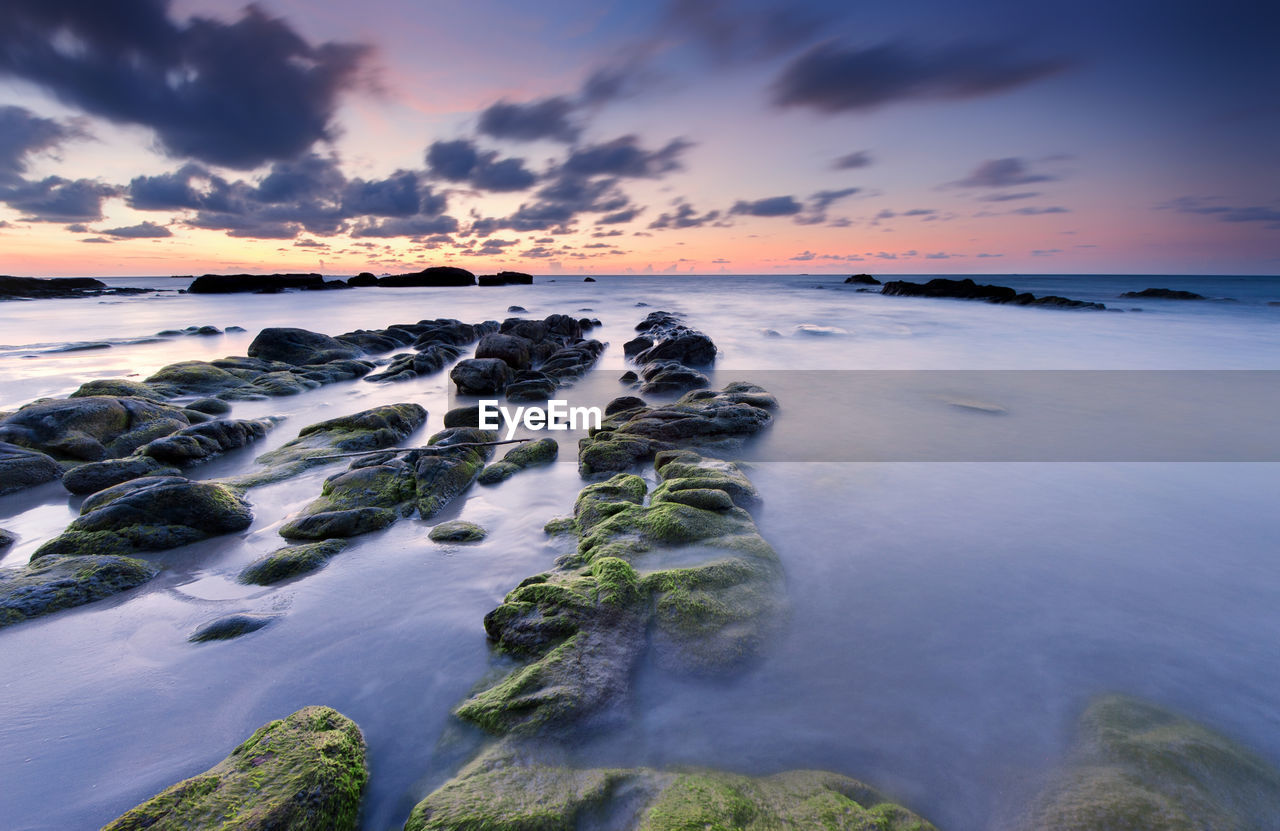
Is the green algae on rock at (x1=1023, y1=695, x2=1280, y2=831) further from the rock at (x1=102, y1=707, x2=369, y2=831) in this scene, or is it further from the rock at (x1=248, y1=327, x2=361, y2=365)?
the rock at (x1=248, y1=327, x2=361, y2=365)

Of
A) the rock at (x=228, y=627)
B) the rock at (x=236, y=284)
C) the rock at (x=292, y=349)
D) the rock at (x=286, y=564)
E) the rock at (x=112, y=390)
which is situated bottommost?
the rock at (x=228, y=627)

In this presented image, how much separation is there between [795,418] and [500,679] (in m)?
6.74

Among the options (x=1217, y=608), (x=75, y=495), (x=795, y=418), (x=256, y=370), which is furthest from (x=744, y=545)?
(x=256, y=370)

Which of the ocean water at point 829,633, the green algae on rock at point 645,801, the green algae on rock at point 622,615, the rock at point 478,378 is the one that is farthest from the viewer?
the rock at point 478,378

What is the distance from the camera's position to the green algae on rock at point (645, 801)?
6.81ft

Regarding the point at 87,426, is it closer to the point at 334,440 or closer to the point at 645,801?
the point at 334,440

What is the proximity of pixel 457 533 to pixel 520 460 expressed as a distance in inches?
73.9

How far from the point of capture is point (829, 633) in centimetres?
339

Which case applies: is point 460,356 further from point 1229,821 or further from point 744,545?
point 1229,821

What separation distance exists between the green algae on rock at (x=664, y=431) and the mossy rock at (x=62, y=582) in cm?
403

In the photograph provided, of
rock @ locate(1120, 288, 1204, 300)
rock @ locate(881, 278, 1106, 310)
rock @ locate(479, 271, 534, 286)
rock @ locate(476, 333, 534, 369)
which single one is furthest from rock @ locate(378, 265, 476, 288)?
rock @ locate(1120, 288, 1204, 300)

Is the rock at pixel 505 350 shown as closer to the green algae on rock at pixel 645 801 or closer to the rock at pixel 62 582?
the rock at pixel 62 582

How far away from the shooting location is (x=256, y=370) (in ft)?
38.2

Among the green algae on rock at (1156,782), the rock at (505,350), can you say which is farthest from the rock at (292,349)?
the green algae on rock at (1156,782)
